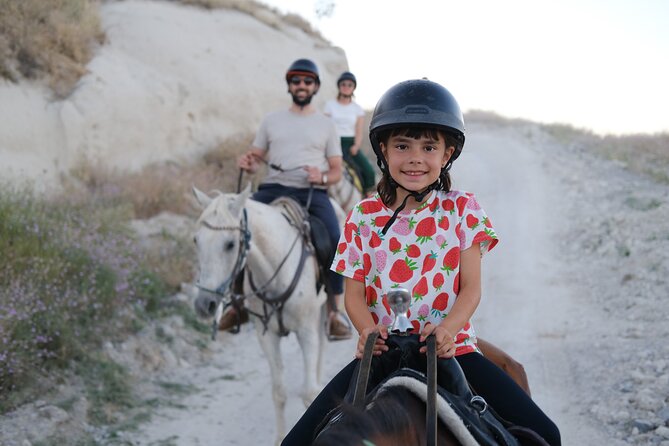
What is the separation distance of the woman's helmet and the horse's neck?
2.87 metres

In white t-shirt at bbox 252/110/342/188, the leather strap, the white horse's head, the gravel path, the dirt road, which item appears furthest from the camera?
white t-shirt at bbox 252/110/342/188

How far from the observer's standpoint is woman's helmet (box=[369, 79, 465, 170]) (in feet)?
8.82

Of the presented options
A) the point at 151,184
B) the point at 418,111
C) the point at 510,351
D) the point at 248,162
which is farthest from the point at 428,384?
the point at 151,184

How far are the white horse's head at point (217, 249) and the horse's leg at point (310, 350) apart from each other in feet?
3.04

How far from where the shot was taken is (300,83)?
6.38m

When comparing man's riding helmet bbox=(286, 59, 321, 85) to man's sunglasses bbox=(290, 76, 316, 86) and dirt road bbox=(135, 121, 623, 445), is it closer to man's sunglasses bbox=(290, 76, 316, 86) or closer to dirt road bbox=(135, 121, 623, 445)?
man's sunglasses bbox=(290, 76, 316, 86)

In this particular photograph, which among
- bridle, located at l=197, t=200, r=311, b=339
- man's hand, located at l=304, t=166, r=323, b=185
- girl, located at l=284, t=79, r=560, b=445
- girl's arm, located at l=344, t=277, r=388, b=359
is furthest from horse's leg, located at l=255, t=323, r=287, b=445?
girl's arm, located at l=344, t=277, r=388, b=359

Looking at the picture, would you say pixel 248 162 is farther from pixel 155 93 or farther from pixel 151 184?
pixel 155 93

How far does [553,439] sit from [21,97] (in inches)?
507

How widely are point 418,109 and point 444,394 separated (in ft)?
3.94

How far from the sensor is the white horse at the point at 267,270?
5.11 metres

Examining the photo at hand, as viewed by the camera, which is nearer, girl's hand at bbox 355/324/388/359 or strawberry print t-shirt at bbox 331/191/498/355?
girl's hand at bbox 355/324/388/359

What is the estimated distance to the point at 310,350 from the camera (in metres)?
5.61

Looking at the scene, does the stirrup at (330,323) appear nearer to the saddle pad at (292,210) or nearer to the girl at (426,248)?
the saddle pad at (292,210)
